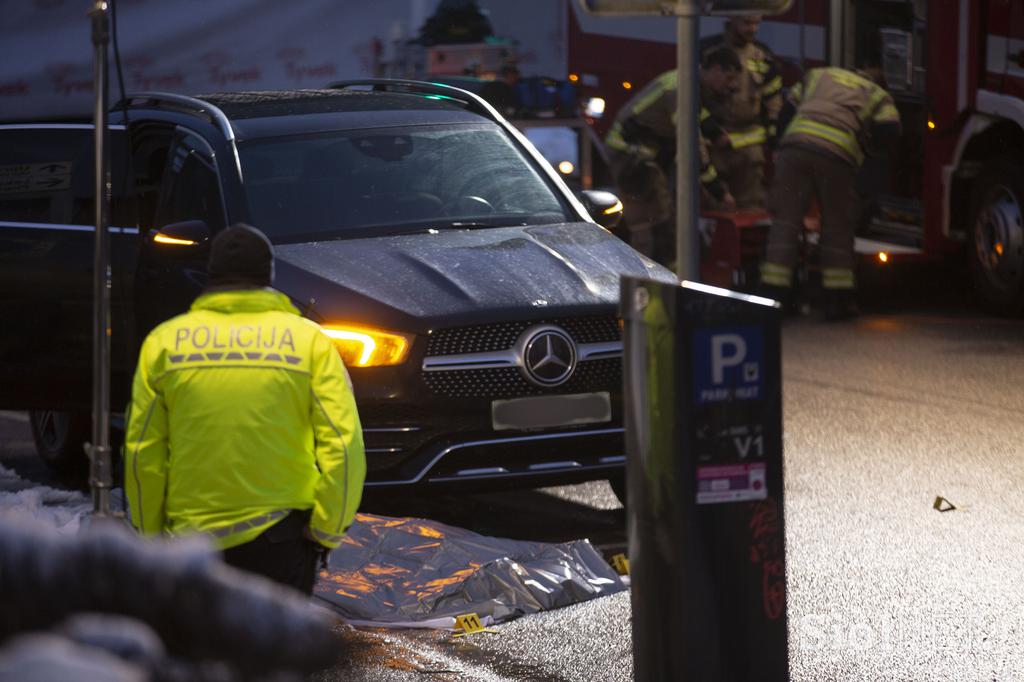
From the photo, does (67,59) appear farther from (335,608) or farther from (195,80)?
(335,608)

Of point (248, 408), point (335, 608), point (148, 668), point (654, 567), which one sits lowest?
point (335, 608)

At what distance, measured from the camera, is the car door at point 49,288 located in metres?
8.20

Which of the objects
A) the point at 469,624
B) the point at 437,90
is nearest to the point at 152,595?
the point at 469,624

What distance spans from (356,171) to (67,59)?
718 cm

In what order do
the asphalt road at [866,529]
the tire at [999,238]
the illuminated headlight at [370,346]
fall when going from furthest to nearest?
the tire at [999,238], the illuminated headlight at [370,346], the asphalt road at [866,529]

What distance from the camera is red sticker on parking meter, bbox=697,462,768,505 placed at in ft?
14.4

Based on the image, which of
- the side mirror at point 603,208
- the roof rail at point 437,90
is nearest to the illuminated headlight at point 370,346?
the side mirror at point 603,208

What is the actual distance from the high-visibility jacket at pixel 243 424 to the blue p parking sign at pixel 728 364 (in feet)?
2.82

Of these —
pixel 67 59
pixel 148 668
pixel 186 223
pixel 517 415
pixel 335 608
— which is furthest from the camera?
pixel 67 59

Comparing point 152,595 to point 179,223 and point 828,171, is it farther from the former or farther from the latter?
point 828,171

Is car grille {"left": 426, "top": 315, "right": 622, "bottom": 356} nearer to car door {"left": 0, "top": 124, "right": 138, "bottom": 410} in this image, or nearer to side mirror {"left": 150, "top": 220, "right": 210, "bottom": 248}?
side mirror {"left": 150, "top": 220, "right": 210, "bottom": 248}

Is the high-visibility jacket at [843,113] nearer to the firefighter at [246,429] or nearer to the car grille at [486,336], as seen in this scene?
the car grille at [486,336]

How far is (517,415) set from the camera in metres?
7.09

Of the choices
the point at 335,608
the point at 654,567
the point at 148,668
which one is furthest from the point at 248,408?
the point at 148,668
